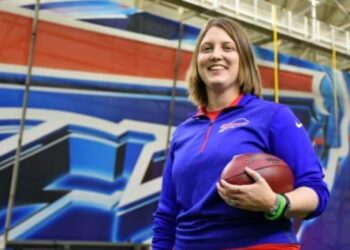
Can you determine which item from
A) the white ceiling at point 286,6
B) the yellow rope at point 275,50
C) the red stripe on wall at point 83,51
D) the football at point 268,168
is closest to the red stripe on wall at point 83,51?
the red stripe on wall at point 83,51

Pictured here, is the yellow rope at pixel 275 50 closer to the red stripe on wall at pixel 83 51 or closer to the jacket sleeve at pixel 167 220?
the red stripe on wall at pixel 83 51

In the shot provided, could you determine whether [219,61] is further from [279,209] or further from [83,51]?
[83,51]

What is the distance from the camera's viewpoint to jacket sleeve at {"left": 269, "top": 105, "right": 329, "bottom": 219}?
0.96m

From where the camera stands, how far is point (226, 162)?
0.97 meters

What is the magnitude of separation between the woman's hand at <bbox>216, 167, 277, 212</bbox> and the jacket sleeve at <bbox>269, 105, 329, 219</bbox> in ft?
0.33

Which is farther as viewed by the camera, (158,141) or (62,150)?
(158,141)

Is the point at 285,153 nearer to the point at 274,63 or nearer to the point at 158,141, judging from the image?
the point at 158,141

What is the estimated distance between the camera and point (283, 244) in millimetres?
931

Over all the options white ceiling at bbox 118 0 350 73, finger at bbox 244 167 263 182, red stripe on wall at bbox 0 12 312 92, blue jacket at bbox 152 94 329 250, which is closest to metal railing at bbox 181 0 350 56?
white ceiling at bbox 118 0 350 73

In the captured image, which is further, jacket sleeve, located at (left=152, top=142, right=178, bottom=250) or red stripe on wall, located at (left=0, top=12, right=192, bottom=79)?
red stripe on wall, located at (left=0, top=12, right=192, bottom=79)

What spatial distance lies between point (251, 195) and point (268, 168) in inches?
3.9

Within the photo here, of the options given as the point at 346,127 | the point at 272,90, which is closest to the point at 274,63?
the point at 272,90

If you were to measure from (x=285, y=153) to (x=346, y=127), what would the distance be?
583 centimetres

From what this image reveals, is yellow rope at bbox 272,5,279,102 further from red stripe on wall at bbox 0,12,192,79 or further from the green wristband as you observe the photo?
the green wristband
